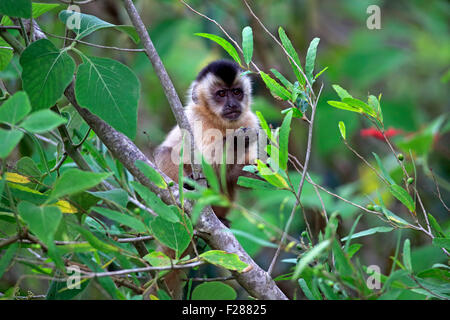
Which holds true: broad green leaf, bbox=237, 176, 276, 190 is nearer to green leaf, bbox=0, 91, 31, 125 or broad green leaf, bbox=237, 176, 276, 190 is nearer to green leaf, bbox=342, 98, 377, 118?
green leaf, bbox=342, 98, 377, 118

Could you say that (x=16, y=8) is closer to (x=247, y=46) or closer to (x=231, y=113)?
(x=247, y=46)

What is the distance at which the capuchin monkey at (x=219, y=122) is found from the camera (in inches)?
138

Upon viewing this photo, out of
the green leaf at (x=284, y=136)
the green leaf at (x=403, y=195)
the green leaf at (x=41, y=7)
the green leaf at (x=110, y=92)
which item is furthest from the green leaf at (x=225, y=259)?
the green leaf at (x=41, y=7)

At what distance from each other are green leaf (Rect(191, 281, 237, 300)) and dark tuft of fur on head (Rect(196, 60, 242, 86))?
245cm

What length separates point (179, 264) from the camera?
66.1 inches

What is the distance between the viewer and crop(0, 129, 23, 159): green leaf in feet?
4.16

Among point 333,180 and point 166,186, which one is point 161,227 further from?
point 333,180

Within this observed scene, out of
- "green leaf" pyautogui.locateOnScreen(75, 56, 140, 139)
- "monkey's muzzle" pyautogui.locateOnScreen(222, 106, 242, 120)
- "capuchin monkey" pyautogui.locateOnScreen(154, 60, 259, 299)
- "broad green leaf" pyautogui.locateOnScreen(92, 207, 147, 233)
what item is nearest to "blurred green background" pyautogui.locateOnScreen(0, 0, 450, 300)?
"capuchin monkey" pyautogui.locateOnScreen(154, 60, 259, 299)

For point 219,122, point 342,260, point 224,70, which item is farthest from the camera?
point 219,122

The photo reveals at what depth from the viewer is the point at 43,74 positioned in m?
1.71

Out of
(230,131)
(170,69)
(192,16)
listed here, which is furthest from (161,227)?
(170,69)

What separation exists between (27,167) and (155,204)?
0.62 m

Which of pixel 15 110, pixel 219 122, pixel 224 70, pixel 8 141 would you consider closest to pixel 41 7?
pixel 15 110

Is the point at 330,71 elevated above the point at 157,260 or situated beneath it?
elevated above
